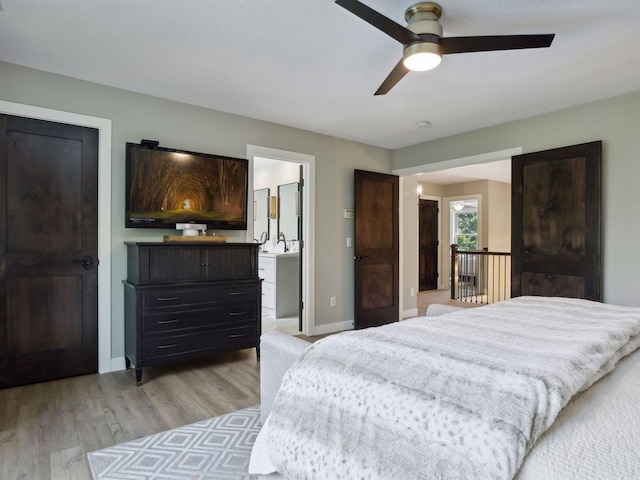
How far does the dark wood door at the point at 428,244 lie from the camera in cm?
866

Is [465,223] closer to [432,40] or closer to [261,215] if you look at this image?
[261,215]

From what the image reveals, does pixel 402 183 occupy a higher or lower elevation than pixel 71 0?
lower

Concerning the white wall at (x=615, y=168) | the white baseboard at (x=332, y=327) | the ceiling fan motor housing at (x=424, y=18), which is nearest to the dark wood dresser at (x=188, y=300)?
the white baseboard at (x=332, y=327)

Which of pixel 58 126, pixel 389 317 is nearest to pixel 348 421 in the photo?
pixel 58 126

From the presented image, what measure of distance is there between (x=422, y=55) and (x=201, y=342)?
2.68m

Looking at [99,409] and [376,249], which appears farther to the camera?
[376,249]

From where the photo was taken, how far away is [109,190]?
10.4 feet

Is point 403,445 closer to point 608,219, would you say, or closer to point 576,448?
point 576,448

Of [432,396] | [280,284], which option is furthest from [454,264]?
[432,396]

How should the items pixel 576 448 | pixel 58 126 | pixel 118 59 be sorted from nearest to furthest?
pixel 576 448, pixel 118 59, pixel 58 126

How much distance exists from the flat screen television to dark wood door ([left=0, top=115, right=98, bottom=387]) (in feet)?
1.10

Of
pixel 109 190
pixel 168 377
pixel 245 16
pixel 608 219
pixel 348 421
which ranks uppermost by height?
pixel 245 16

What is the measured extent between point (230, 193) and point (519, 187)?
2949 millimetres

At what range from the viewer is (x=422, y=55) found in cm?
210
